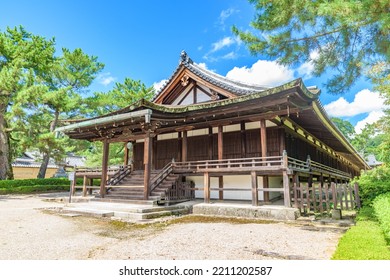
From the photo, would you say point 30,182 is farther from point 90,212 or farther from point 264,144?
point 264,144

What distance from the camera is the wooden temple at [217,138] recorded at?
10.8m

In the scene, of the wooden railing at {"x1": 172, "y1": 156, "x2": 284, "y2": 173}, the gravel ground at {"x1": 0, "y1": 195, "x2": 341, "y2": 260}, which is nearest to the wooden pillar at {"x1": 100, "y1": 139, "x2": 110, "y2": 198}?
the wooden railing at {"x1": 172, "y1": 156, "x2": 284, "y2": 173}

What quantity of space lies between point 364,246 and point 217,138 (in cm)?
1007

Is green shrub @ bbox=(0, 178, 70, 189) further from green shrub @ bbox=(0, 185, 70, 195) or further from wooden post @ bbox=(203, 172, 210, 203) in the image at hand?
wooden post @ bbox=(203, 172, 210, 203)

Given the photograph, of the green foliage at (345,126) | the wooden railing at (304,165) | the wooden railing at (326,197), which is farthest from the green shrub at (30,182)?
the green foliage at (345,126)

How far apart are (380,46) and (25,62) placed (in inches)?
961

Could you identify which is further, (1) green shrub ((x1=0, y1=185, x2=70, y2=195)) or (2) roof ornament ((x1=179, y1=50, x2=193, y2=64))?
(1) green shrub ((x1=0, y1=185, x2=70, y2=195))

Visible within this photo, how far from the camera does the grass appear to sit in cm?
418

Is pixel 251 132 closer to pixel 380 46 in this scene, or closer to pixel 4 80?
pixel 380 46

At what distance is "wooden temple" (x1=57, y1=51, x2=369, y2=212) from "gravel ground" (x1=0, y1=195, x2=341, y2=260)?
3.30m

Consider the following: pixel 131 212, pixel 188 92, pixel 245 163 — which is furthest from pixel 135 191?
→ pixel 188 92

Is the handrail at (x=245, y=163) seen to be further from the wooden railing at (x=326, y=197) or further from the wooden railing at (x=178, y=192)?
the wooden railing at (x=326, y=197)

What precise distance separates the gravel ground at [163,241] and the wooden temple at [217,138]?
3299 millimetres

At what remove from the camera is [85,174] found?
55.5 feet
